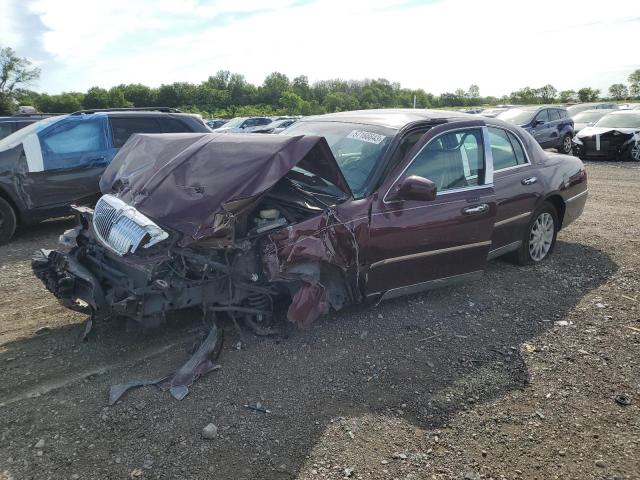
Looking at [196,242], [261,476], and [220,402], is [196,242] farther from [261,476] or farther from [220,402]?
[261,476]

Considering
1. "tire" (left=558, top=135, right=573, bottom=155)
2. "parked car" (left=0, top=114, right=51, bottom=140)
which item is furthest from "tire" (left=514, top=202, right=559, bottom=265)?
"tire" (left=558, top=135, right=573, bottom=155)

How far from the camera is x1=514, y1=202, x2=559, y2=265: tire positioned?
544cm

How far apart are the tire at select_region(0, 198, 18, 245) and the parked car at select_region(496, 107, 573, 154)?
1373cm

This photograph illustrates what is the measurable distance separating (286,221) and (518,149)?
3086 mm

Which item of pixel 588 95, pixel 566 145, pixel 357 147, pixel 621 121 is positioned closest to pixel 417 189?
pixel 357 147

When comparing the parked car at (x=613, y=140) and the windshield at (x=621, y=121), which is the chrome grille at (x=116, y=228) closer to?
the parked car at (x=613, y=140)

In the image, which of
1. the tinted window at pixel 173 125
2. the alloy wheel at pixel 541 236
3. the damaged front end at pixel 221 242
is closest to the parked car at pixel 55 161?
the tinted window at pixel 173 125

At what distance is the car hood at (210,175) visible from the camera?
3371 millimetres

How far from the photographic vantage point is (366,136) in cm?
431

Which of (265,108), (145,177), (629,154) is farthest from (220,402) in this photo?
(265,108)

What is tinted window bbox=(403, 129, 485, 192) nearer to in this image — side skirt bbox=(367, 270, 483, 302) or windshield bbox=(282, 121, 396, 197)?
windshield bbox=(282, 121, 396, 197)

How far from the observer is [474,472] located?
8.47ft

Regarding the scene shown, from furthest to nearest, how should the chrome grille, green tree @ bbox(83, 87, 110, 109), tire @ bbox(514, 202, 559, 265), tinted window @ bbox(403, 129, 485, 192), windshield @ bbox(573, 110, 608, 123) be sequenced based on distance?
green tree @ bbox(83, 87, 110, 109) → windshield @ bbox(573, 110, 608, 123) → tire @ bbox(514, 202, 559, 265) → tinted window @ bbox(403, 129, 485, 192) → the chrome grille

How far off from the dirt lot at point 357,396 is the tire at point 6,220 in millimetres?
2395
